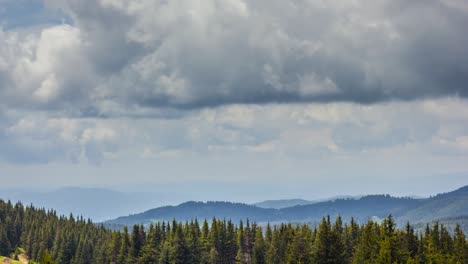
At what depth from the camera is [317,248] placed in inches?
4931

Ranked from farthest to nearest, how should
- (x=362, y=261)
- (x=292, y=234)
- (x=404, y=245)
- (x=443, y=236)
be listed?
(x=292, y=234) → (x=443, y=236) → (x=404, y=245) → (x=362, y=261)

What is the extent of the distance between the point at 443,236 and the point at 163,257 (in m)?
82.1

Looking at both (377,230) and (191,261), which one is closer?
(377,230)

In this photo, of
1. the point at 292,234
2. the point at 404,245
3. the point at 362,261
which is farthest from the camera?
the point at 292,234

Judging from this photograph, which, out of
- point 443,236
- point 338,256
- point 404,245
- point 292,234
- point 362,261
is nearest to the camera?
point 338,256

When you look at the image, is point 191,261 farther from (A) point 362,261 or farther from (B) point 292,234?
(A) point 362,261

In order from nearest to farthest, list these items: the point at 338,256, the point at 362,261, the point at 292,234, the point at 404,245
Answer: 1. the point at 338,256
2. the point at 362,261
3. the point at 404,245
4. the point at 292,234

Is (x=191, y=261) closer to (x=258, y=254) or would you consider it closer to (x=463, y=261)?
(x=258, y=254)

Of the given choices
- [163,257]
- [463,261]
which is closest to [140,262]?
[163,257]

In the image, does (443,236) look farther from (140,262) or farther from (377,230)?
(140,262)

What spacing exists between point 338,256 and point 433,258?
2266 cm

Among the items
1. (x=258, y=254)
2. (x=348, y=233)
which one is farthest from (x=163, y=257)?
(x=348, y=233)

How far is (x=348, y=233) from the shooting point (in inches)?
7352

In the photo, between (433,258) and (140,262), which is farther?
(140,262)
